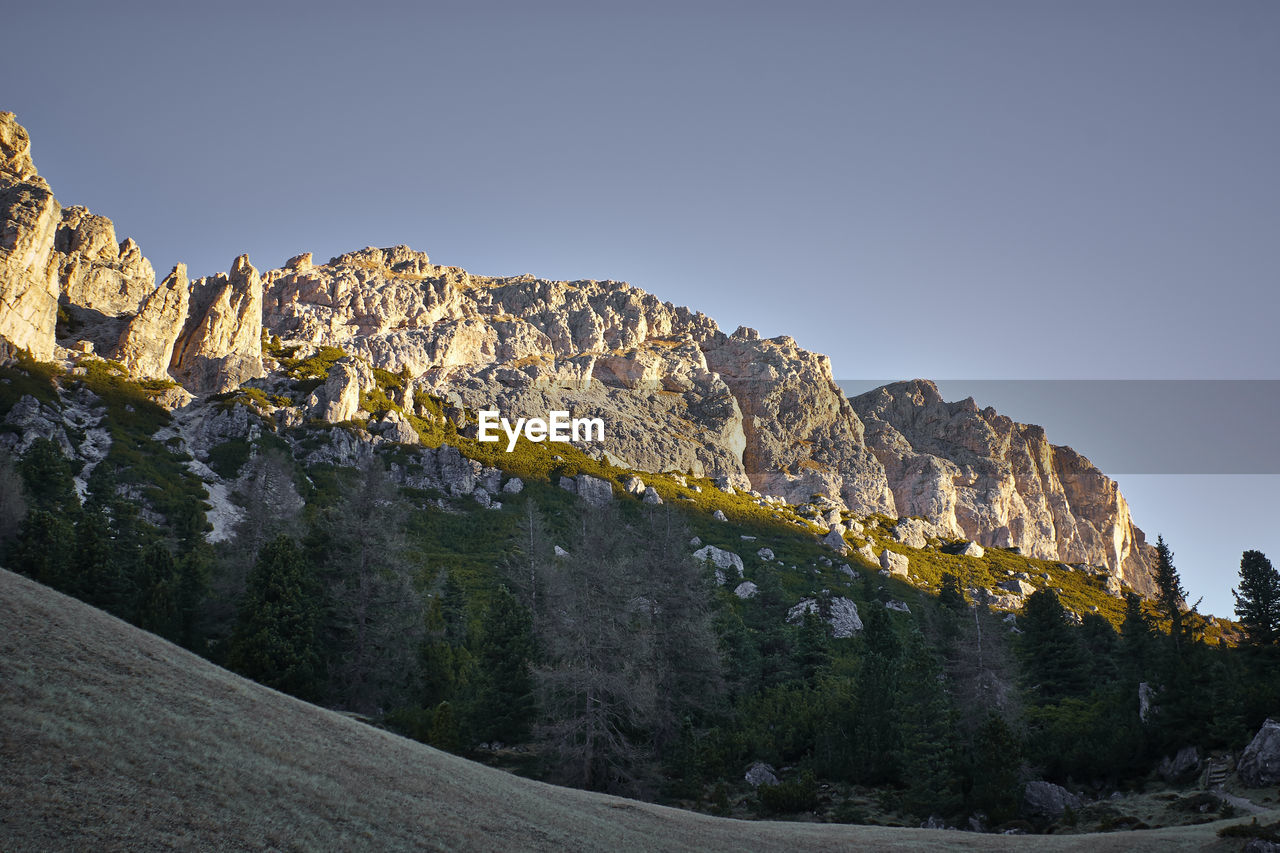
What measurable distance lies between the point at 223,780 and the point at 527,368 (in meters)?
153

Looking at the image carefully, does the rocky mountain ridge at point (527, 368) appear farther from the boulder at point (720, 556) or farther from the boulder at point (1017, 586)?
the boulder at point (720, 556)

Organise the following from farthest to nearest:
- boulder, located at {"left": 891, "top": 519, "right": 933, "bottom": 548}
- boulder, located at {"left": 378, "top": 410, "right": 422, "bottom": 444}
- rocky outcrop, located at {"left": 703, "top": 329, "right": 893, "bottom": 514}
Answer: rocky outcrop, located at {"left": 703, "top": 329, "right": 893, "bottom": 514}, boulder, located at {"left": 891, "top": 519, "right": 933, "bottom": 548}, boulder, located at {"left": 378, "top": 410, "right": 422, "bottom": 444}

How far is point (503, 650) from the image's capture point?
37.6 metres

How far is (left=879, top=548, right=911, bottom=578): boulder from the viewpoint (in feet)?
348

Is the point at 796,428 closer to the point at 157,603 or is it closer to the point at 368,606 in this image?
the point at 368,606

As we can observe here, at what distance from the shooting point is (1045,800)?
92.8 feet

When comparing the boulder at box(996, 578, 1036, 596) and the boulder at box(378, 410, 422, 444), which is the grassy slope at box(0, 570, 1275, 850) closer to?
the boulder at box(378, 410, 422, 444)

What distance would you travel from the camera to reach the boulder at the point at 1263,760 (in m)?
22.9

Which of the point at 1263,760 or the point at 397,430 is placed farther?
the point at 397,430

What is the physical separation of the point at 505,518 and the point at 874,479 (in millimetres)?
102496

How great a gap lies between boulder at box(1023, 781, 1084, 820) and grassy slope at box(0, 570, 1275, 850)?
953cm

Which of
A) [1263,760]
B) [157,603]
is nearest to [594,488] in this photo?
[157,603]

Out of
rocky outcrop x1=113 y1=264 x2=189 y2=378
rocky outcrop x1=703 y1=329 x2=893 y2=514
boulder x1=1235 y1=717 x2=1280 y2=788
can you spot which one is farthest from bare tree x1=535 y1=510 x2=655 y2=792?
rocky outcrop x1=703 y1=329 x2=893 y2=514

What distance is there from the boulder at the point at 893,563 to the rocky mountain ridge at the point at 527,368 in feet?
126
